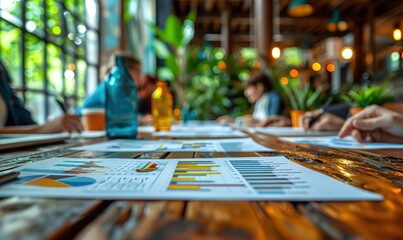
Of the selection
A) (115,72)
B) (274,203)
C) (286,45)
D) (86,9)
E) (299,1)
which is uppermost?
(286,45)

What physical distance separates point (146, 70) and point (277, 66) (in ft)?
9.50

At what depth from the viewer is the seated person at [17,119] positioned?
4.44 feet

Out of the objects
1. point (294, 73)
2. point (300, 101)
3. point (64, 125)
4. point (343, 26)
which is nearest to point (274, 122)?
point (300, 101)

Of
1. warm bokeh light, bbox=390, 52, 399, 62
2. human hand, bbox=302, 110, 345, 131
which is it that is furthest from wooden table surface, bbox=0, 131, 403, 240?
warm bokeh light, bbox=390, 52, 399, 62

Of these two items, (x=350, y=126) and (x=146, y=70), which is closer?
(x=350, y=126)

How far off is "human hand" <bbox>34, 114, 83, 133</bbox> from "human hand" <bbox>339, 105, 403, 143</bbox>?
41.9 inches

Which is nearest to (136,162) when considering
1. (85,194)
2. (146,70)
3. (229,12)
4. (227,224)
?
(85,194)

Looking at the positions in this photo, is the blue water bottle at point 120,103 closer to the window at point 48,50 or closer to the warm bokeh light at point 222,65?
the window at point 48,50

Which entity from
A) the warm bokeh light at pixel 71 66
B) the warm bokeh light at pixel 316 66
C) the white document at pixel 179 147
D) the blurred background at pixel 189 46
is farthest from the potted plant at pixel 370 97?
the warm bokeh light at pixel 316 66

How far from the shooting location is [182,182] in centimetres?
41

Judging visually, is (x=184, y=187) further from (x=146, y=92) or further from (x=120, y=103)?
(x=146, y=92)

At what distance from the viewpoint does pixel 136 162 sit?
22.7 inches

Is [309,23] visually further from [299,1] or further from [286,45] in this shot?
[299,1]

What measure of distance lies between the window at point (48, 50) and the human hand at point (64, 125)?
0.96 feet
